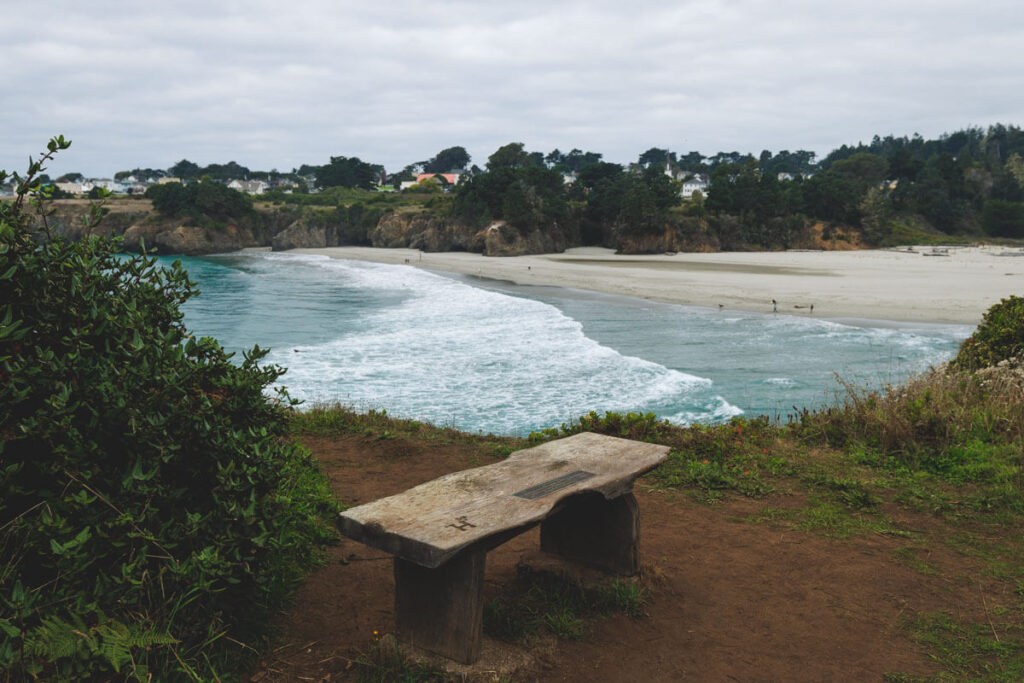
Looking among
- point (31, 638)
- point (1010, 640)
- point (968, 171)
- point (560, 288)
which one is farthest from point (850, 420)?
point (968, 171)

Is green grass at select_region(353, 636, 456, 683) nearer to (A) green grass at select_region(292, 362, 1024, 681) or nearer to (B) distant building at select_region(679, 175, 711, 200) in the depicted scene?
(A) green grass at select_region(292, 362, 1024, 681)

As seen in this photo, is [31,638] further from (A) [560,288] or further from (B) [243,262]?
(B) [243,262]

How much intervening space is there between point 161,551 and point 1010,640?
3.96 meters

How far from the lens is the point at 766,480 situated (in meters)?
5.99

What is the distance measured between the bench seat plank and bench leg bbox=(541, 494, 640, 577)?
0.25 m

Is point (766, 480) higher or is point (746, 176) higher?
point (746, 176)

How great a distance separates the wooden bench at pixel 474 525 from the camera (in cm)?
294

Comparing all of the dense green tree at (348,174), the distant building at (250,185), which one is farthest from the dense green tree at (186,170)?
the dense green tree at (348,174)

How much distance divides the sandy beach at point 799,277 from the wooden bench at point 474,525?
76.9 ft

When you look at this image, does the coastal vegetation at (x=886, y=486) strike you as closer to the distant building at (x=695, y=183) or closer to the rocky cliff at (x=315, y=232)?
the rocky cliff at (x=315, y=232)

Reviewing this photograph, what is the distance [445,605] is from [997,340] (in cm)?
801

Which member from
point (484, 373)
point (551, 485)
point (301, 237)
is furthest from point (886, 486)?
point (301, 237)

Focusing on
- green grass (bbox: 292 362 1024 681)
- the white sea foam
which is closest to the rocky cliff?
the white sea foam

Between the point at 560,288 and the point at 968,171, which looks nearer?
the point at 560,288
